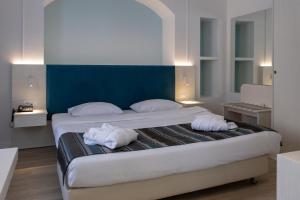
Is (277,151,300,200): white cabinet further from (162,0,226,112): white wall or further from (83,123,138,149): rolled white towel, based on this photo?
(162,0,226,112): white wall

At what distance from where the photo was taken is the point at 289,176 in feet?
4.09

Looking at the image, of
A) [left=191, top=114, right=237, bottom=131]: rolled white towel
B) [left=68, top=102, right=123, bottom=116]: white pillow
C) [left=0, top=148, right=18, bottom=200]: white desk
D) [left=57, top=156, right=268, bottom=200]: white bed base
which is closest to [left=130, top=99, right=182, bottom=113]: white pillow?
[left=68, top=102, right=123, bottom=116]: white pillow

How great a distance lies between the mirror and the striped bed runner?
55.5 inches

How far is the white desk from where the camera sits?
3.17ft

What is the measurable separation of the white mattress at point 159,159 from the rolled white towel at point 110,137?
0.15 metres

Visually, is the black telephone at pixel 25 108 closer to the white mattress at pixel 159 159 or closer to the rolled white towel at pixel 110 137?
the white mattress at pixel 159 159

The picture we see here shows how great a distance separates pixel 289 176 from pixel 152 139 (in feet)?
4.27

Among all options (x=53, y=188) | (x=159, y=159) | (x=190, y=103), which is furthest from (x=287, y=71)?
(x=53, y=188)

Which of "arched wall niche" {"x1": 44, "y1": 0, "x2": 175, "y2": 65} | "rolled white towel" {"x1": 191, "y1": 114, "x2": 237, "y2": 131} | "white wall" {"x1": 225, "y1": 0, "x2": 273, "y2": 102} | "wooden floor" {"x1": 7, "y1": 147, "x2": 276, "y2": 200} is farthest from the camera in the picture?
"arched wall niche" {"x1": 44, "y1": 0, "x2": 175, "y2": 65}

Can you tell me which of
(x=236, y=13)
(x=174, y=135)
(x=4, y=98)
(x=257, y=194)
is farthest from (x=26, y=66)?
(x=236, y=13)

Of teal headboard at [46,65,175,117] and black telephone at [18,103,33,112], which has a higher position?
Answer: teal headboard at [46,65,175,117]

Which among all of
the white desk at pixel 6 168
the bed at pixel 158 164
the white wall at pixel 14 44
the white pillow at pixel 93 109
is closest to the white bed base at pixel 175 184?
the bed at pixel 158 164

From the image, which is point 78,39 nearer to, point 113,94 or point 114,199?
point 113,94

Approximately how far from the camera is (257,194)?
7.96 ft
